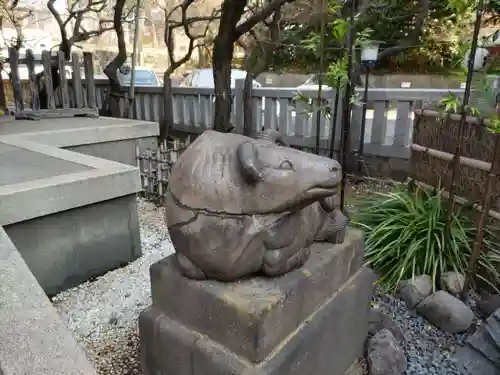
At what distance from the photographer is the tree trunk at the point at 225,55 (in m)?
4.87

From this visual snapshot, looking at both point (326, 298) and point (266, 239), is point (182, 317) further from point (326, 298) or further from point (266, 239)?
point (326, 298)

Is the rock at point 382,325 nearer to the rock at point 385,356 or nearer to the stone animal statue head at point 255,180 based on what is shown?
the rock at point 385,356

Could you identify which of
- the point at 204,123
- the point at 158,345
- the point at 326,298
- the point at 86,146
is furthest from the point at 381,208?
the point at 204,123

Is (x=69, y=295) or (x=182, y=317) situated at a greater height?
(x=182, y=317)

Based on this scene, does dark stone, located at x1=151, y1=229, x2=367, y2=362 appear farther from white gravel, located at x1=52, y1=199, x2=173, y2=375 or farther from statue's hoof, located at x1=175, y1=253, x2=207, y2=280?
white gravel, located at x1=52, y1=199, x2=173, y2=375

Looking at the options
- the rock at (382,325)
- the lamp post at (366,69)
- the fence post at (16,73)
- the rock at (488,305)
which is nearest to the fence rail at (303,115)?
the lamp post at (366,69)

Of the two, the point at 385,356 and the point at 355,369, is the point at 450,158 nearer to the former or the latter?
the point at 385,356

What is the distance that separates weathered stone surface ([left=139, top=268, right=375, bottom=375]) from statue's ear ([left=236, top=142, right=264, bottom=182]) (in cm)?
45

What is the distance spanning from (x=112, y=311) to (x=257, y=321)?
1.59 m

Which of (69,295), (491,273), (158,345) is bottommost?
(69,295)

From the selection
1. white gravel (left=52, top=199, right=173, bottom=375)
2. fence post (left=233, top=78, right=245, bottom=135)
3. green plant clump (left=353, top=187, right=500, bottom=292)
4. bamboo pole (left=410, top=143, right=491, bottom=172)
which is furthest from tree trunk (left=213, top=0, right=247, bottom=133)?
green plant clump (left=353, top=187, right=500, bottom=292)

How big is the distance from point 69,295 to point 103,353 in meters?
0.89

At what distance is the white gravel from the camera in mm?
2164

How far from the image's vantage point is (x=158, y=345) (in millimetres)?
1719
